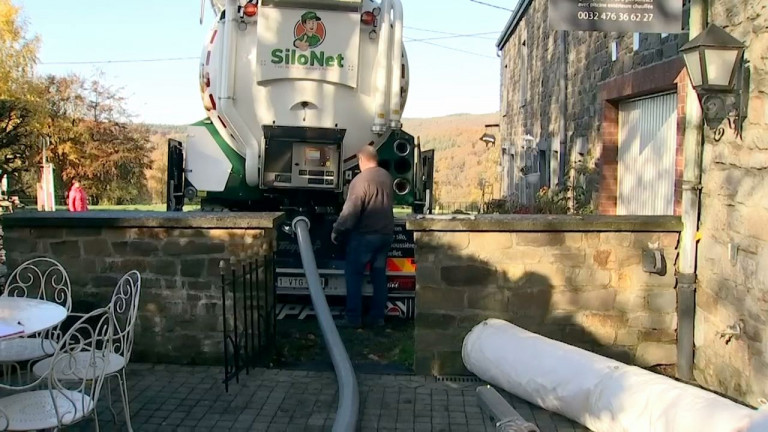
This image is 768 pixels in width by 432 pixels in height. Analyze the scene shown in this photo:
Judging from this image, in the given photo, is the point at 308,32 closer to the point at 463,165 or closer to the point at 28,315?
the point at 28,315

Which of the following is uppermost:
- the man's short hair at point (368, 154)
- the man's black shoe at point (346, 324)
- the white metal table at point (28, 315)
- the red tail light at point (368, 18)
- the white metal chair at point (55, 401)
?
the red tail light at point (368, 18)

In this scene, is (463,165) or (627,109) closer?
(627,109)

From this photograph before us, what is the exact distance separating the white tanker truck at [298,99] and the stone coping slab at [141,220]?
3.65 feet

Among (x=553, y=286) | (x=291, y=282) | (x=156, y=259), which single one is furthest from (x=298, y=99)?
(x=553, y=286)

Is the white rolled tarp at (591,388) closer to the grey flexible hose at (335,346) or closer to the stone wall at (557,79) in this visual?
the grey flexible hose at (335,346)

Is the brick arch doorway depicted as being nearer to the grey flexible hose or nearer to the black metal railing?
the grey flexible hose

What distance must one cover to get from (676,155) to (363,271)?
3.01 m

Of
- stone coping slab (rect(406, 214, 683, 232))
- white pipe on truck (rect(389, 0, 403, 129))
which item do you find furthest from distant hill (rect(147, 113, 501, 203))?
stone coping slab (rect(406, 214, 683, 232))

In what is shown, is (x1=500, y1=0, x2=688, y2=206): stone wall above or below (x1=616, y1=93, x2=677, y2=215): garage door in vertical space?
above

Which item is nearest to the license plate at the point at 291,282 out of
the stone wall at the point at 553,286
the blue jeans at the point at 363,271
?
the blue jeans at the point at 363,271

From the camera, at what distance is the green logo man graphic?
6277 millimetres

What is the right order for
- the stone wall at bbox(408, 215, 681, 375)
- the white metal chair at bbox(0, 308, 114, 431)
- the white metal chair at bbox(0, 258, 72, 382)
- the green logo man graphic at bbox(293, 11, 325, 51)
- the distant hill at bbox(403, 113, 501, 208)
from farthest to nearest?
1. the distant hill at bbox(403, 113, 501, 208)
2. the green logo man graphic at bbox(293, 11, 325, 51)
3. the stone wall at bbox(408, 215, 681, 375)
4. the white metal chair at bbox(0, 258, 72, 382)
5. the white metal chair at bbox(0, 308, 114, 431)

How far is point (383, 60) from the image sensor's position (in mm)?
6422

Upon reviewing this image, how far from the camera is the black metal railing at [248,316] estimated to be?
5.18m
